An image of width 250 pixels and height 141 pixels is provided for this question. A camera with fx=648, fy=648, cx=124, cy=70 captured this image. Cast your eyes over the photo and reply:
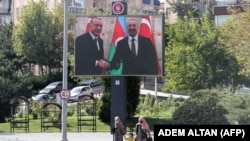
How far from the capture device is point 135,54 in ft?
103

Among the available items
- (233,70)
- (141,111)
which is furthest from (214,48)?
(141,111)

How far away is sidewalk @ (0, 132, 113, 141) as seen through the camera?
102 ft

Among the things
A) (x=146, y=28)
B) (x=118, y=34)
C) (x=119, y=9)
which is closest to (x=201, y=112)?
(x=146, y=28)

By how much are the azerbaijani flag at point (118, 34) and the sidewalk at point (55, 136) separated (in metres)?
3.29

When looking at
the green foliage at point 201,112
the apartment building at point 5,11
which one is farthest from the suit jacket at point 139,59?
the apartment building at point 5,11

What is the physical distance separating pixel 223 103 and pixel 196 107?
142 cm

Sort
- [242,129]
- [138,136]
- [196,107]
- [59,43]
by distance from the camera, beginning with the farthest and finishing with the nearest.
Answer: [59,43] → [196,107] → [138,136] → [242,129]

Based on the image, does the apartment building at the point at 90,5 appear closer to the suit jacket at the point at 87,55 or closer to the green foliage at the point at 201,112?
the suit jacket at the point at 87,55

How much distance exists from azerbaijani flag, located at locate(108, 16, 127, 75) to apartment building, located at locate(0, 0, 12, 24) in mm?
60999

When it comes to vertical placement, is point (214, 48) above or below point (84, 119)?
above

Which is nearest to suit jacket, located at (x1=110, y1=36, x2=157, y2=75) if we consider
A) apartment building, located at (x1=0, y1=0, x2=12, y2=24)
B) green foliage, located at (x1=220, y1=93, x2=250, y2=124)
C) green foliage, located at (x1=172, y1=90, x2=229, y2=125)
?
green foliage, located at (x1=172, y1=90, x2=229, y2=125)

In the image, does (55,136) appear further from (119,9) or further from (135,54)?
(119,9)

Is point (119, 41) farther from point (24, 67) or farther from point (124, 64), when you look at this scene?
point (24, 67)

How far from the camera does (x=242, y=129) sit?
12117 mm
